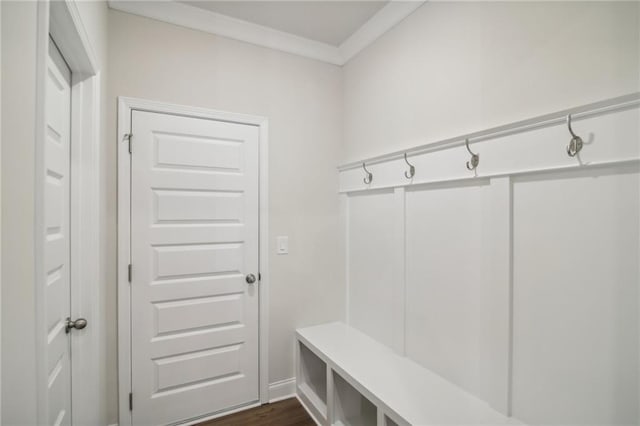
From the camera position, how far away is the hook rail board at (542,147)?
105 cm

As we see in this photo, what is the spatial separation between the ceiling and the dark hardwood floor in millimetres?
2577

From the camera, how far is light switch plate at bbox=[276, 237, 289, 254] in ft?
7.60

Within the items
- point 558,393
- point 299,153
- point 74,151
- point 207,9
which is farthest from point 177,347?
point 207,9

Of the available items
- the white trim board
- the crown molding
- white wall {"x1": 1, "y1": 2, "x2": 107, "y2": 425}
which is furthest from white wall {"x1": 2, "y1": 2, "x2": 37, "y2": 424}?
the crown molding

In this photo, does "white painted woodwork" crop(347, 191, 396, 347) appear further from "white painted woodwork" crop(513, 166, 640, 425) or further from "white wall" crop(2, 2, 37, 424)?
"white wall" crop(2, 2, 37, 424)

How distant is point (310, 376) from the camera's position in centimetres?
236

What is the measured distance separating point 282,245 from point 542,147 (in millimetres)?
1627

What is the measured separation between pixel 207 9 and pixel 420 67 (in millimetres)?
1356

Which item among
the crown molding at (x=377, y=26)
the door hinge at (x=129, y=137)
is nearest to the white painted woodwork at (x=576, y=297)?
the crown molding at (x=377, y=26)

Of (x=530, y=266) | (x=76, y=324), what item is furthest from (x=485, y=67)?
(x=76, y=324)

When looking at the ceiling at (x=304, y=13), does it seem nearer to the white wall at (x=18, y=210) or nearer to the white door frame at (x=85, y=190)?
the white door frame at (x=85, y=190)

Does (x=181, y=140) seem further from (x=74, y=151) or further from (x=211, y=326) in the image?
(x=211, y=326)

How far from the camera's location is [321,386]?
7.68 ft

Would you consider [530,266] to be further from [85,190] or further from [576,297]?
[85,190]
